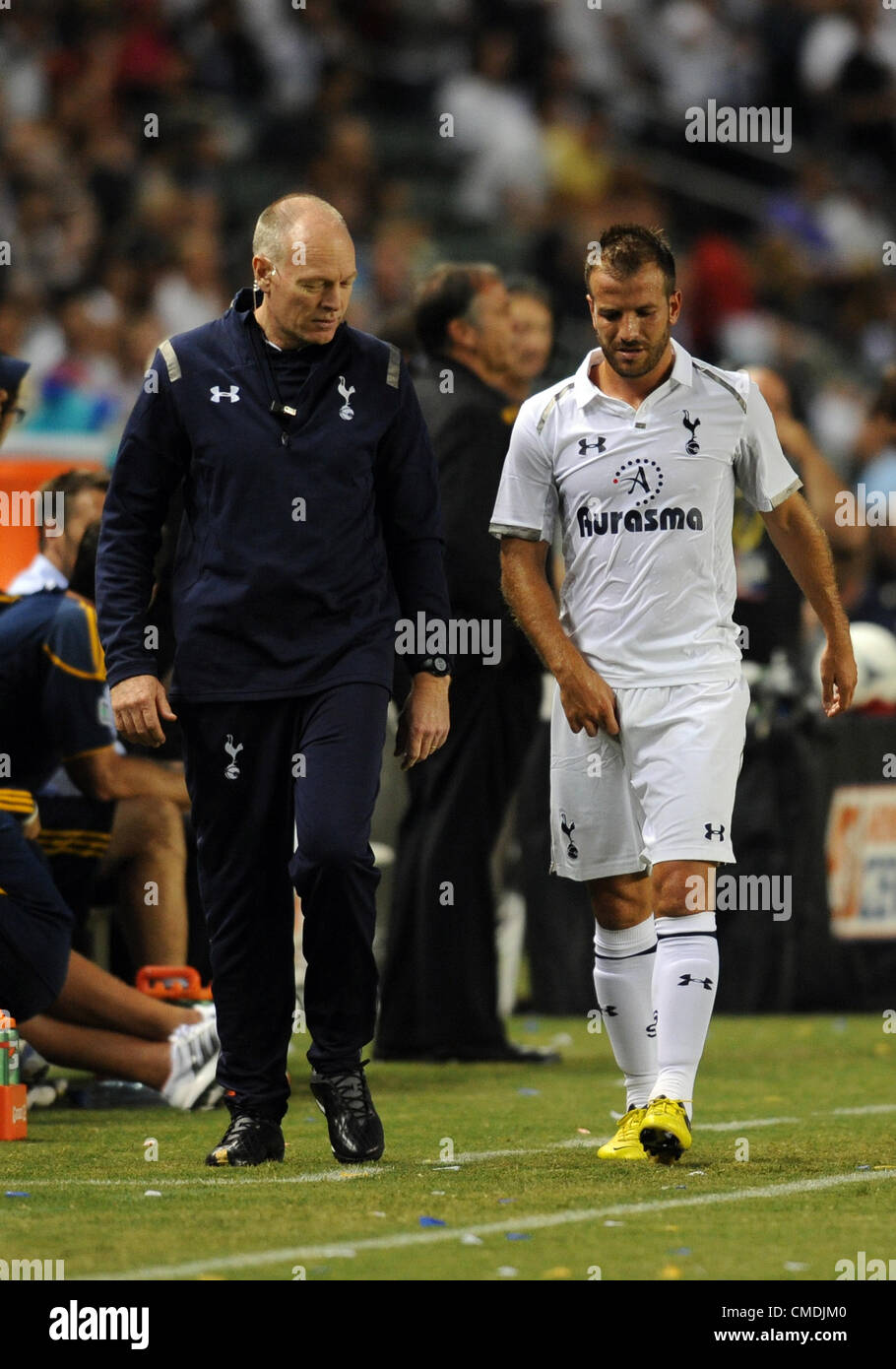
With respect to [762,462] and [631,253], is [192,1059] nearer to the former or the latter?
[762,462]

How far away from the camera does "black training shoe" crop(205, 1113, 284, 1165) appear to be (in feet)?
18.4

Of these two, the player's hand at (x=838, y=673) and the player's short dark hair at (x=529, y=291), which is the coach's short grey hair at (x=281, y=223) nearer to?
the player's hand at (x=838, y=673)

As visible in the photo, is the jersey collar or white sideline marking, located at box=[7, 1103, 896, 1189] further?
the jersey collar

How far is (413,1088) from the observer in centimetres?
778

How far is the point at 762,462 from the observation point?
587 centimetres

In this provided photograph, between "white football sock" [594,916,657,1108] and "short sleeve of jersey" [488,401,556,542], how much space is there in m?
1.01

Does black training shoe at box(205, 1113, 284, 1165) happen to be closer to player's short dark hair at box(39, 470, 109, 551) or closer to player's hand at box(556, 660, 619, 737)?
player's hand at box(556, 660, 619, 737)

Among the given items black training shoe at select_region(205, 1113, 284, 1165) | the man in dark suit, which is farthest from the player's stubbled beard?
the man in dark suit

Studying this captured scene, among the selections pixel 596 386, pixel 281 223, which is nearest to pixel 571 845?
pixel 596 386
